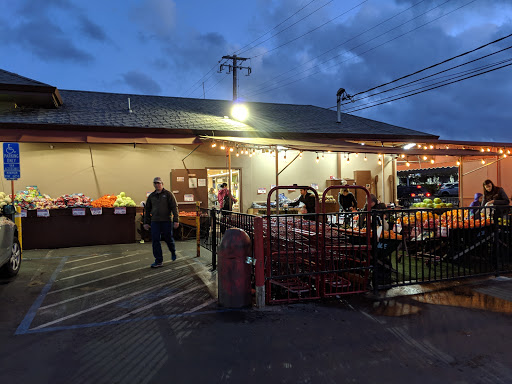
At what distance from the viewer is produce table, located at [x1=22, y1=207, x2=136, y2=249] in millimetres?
10586

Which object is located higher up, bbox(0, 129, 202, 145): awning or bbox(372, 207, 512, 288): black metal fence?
bbox(0, 129, 202, 145): awning

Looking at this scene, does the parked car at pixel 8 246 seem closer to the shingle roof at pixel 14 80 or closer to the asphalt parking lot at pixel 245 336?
the asphalt parking lot at pixel 245 336

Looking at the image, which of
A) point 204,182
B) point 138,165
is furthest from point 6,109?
point 204,182

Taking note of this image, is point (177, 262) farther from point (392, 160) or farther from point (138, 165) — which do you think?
point (392, 160)

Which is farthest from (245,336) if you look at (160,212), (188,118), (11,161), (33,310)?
(188,118)

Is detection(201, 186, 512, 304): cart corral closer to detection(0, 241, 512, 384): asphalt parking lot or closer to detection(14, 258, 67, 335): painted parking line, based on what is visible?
detection(0, 241, 512, 384): asphalt parking lot

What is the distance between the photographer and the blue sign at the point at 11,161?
28.7 ft

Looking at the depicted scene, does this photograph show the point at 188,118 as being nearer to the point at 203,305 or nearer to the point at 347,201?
the point at 347,201

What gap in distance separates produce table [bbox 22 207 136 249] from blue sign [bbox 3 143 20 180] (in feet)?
6.40

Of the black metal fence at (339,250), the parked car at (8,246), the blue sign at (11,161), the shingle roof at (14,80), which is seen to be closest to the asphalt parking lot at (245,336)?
the black metal fence at (339,250)

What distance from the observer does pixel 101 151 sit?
510 inches

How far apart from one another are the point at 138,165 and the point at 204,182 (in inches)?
94.7

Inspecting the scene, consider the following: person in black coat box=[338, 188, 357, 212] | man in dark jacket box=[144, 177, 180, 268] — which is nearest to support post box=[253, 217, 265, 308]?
man in dark jacket box=[144, 177, 180, 268]

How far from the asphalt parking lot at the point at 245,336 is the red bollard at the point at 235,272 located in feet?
0.61
